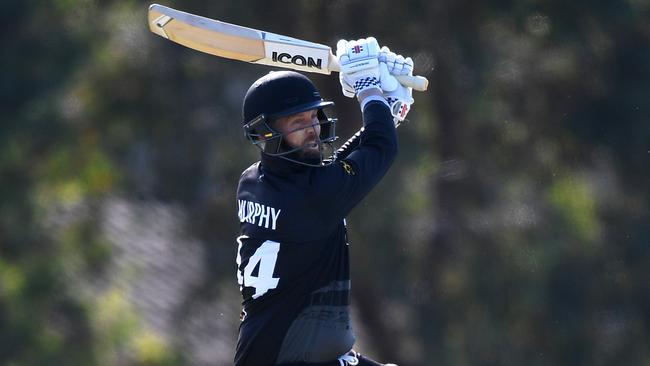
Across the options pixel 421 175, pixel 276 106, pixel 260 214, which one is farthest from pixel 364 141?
pixel 421 175

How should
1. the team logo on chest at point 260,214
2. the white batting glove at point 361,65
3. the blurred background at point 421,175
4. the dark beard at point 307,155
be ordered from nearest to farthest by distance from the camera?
the team logo on chest at point 260,214 → the dark beard at point 307,155 → the white batting glove at point 361,65 → the blurred background at point 421,175

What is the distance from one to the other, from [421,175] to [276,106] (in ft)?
21.5

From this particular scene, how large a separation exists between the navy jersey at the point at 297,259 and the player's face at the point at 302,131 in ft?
0.28

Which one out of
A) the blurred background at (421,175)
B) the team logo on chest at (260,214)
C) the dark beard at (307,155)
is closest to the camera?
the team logo on chest at (260,214)

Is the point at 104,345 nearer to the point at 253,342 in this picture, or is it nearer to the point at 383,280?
the point at 383,280

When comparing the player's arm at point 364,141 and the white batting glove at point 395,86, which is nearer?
the player's arm at point 364,141

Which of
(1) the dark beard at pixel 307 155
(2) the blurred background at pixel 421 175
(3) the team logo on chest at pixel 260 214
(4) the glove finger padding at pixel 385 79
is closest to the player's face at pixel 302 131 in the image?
(1) the dark beard at pixel 307 155

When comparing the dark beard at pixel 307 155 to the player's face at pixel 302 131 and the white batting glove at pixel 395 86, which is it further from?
the white batting glove at pixel 395 86

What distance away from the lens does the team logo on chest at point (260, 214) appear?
181 inches

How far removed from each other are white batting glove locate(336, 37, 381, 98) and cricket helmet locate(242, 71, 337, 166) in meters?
0.30

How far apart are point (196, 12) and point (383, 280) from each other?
295 centimetres

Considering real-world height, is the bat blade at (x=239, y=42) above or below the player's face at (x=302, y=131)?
above

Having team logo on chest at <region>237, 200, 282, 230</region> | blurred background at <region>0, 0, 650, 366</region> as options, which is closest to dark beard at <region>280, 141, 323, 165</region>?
team logo on chest at <region>237, 200, 282, 230</region>

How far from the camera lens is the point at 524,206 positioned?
11625 mm
